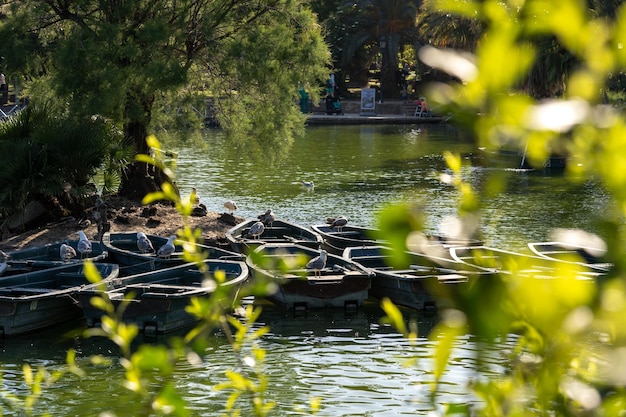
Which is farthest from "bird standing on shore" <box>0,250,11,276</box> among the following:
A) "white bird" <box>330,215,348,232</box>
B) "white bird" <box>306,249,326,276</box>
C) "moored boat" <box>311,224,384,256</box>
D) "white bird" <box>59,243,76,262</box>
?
"white bird" <box>330,215,348,232</box>

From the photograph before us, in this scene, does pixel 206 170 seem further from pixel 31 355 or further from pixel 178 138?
pixel 31 355

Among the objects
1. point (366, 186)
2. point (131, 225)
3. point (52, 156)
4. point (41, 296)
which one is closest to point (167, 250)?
point (41, 296)

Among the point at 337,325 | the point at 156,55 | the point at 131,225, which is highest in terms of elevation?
the point at 156,55

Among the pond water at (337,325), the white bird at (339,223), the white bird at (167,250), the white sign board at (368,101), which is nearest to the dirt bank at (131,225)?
the white bird at (339,223)

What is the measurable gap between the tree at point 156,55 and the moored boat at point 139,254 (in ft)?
9.09

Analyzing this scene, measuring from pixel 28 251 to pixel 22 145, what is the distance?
7.85 feet

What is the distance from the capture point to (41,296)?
15.4m

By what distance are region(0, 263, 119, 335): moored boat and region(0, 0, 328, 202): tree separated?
4823 mm

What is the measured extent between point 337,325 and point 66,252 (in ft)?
16.2

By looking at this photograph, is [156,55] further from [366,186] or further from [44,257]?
[366,186]

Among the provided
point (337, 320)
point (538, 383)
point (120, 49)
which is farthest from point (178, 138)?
point (538, 383)

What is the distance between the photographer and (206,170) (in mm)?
35812

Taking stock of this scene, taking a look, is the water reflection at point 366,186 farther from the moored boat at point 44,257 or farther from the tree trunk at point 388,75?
the tree trunk at point 388,75

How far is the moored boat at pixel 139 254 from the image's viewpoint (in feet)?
59.1
